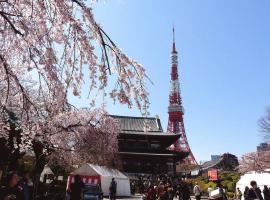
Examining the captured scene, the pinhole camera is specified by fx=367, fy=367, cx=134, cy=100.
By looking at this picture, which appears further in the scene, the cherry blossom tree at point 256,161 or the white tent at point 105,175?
the cherry blossom tree at point 256,161

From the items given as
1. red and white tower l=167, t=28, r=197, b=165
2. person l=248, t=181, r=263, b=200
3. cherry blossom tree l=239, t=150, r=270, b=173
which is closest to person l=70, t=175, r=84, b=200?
person l=248, t=181, r=263, b=200

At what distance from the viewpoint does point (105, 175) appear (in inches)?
968

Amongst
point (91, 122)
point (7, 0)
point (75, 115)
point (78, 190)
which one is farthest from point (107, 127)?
point (7, 0)

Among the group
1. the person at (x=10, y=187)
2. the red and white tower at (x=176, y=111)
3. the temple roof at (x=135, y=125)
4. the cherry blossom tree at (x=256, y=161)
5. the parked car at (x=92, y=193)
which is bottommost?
the parked car at (x=92, y=193)

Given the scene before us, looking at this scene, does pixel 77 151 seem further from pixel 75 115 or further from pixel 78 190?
pixel 78 190

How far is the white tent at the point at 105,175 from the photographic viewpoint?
2308 centimetres

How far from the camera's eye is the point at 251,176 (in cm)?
2078

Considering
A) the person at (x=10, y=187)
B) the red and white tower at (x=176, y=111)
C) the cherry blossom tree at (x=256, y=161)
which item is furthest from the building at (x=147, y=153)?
the person at (x=10, y=187)

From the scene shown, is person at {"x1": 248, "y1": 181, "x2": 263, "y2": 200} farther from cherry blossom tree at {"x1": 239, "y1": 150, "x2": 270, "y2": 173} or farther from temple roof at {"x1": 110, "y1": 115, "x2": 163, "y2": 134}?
temple roof at {"x1": 110, "y1": 115, "x2": 163, "y2": 134}

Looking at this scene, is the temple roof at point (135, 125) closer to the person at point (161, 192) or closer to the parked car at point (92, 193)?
the parked car at point (92, 193)

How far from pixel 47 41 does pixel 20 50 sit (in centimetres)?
56

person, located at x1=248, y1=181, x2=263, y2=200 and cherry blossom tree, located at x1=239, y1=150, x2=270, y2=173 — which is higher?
cherry blossom tree, located at x1=239, y1=150, x2=270, y2=173

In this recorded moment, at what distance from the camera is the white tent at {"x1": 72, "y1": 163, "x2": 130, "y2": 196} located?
23.1 meters

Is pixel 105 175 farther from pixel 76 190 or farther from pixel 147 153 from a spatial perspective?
pixel 76 190
